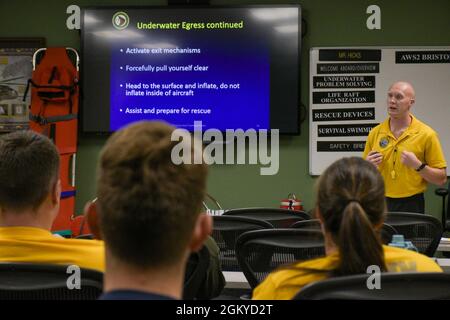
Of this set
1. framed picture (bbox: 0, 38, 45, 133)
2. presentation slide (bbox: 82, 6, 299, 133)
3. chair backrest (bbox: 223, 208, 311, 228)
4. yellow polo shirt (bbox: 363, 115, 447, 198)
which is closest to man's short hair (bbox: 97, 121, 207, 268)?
chair backrest (bbox: 223, 208, 311, 228)

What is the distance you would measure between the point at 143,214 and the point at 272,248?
1207mm

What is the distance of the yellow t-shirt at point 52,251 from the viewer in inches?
52.2

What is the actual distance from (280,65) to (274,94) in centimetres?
27

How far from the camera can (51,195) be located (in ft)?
5.11

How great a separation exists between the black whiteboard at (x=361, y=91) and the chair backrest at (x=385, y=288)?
4.05 meters

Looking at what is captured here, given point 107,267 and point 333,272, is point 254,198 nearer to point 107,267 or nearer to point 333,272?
point 333,272

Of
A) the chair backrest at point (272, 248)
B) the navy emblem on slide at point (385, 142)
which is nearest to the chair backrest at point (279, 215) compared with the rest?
the chair backrest at point (272, 248)

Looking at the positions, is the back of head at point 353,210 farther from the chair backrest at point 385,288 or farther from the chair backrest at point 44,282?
the chair backrest at point 44,282

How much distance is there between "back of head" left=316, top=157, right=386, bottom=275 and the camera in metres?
1.27

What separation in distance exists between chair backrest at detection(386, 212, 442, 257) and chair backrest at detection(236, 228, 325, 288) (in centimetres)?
70

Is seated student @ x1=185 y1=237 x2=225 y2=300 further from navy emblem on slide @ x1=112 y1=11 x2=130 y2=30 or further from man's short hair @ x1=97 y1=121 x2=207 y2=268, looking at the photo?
navy emblem on slide @ x1=112 y1=11 x2=130 y2=30

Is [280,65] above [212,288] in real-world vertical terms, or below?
above

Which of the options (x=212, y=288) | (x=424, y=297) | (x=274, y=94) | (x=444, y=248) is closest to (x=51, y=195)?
(x=212, y=288)

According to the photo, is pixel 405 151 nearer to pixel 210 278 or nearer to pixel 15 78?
pixel 210 278
